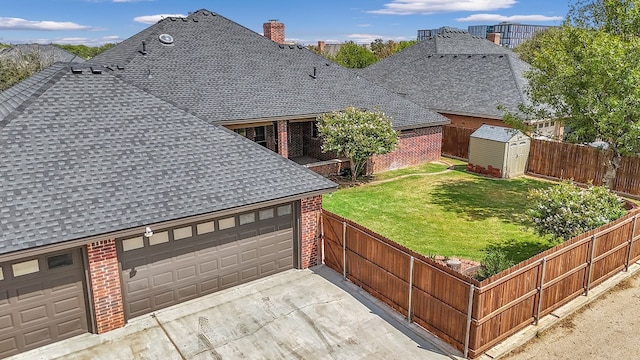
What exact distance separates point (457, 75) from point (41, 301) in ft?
92.9

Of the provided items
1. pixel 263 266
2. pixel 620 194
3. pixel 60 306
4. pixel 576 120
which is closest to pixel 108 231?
pixel 60 306

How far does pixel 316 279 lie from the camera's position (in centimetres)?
1211

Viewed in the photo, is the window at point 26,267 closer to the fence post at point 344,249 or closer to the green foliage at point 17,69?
the fence post at point 344,249

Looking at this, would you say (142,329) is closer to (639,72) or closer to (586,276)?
(586,276)

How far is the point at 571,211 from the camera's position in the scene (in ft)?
38.8

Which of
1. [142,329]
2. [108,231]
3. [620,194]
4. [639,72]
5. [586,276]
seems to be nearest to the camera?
[108,231]

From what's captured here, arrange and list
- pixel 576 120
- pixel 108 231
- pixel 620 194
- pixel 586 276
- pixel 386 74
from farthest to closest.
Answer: pixel 386 74
pixel 620 194
pixel 576 120
pixel 586 276
pixel 108 231

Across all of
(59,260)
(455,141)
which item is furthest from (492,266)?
(455,141)

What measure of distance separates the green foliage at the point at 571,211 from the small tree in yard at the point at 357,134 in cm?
868

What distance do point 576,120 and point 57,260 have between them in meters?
17.6

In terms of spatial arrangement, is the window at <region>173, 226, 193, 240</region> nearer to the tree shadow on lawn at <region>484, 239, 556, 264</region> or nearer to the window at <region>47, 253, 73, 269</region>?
the window at <region>47, 253, 73, 269</region>

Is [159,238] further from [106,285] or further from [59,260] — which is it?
[59,260]

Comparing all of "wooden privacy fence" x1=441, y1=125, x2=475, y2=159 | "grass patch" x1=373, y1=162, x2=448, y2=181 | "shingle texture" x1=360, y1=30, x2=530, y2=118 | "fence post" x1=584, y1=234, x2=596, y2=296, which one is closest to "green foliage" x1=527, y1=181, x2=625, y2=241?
"fence post" x1=584, y1=234, x2=596, y2=296

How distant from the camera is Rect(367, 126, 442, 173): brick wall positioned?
23469 millimetres
